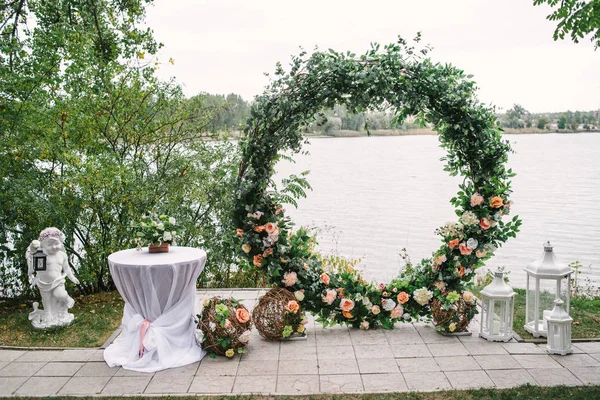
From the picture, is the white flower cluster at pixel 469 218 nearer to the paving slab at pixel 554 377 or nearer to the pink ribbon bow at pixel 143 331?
the paving slab at pixel 554 377

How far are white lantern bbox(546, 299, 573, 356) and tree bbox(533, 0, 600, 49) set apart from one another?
8.04 feet

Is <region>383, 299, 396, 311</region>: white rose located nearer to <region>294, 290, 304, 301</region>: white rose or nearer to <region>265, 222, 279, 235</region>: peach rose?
<region>294, 290, 304, 301</region>: white rose

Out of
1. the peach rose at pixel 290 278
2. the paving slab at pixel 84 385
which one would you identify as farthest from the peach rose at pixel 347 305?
the paving slab at pixel 84 385

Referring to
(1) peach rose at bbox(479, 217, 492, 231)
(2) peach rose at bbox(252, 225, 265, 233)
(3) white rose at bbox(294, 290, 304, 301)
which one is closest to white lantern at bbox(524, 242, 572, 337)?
(1) peach rose at bbox(479, 217, 492, 231)

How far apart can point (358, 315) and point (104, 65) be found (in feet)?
15.4

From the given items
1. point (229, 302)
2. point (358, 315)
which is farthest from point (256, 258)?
point (358, 315)

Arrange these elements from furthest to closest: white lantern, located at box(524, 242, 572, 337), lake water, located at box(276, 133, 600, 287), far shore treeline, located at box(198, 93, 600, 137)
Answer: lake water, located at box(276, 133, 600, 287)
far shore treeline, located at box(198, 93, 600, 137)
white lantern, located at box(524, 242, 572, 337)

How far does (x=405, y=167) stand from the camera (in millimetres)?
29781

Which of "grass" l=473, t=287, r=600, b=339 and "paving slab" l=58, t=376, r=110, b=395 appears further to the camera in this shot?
"grass" l=473, t=287, r=600, b=339

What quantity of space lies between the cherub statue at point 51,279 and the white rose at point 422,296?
366 cm

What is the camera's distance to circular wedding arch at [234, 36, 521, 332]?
542cm

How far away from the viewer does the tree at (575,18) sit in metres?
4.73

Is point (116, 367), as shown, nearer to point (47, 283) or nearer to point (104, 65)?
point (47, 283)

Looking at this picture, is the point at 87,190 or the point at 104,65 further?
the point at 104,65
